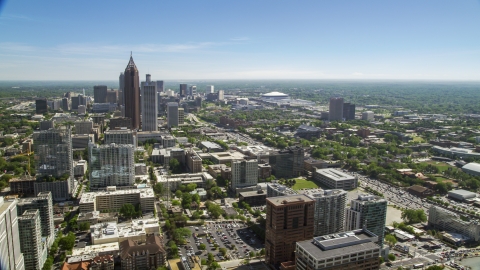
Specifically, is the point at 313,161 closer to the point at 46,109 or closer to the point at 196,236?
the point at 196,236

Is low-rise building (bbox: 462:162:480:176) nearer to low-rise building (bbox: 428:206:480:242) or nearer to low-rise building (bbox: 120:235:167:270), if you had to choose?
low-rise building (bbox: 428:206:480:242)

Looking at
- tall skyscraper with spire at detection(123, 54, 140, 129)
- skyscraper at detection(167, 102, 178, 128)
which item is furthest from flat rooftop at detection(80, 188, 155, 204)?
skyscraper at detection(167, 102, 178, 128)

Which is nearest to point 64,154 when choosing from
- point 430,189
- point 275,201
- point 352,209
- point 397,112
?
point 275,201

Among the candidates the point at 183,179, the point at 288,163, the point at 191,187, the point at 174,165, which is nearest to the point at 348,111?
the point at 288,163

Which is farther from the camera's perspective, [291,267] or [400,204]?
[400,204]

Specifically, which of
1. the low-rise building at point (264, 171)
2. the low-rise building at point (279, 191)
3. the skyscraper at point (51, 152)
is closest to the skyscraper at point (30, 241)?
the skyscraper at point (51, 152)

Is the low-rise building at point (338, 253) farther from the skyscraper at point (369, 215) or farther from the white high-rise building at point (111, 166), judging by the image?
the white high-rise building at point (111, 166)
